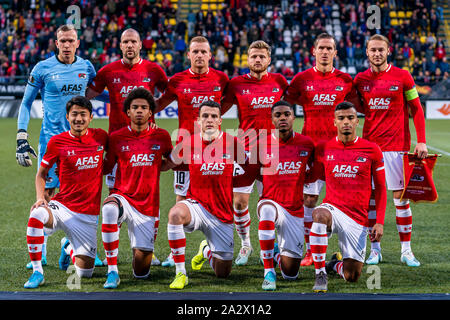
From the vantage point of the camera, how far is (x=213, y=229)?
18.6 feet

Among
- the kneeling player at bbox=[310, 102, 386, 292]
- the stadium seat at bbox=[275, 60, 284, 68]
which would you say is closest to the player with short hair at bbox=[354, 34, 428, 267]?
the kneeling player at bbox=[310, 102, 386, 292]

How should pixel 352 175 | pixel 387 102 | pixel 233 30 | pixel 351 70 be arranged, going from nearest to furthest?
pixel 352 175
pixel 387 102
pixel 351 70
pixel 233 30

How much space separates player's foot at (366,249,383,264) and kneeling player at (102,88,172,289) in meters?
2.26

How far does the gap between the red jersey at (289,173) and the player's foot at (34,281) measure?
2130 millimetres

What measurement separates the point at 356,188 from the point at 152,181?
1.87 m

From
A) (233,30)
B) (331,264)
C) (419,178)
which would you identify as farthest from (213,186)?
(233,30)

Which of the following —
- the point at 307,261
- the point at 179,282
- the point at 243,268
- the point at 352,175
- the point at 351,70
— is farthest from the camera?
the point at 351,70

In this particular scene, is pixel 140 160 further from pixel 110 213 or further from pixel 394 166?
pixel 394 166

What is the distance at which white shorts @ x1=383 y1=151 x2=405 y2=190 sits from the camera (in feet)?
21.2

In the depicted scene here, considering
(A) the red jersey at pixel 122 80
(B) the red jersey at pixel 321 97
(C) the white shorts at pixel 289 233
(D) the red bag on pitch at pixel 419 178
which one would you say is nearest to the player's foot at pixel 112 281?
(C) the white shorts at pixel 289 233

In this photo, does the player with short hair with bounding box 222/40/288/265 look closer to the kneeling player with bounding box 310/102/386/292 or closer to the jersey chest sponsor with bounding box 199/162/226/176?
the jersey chest sponsor with bounding box 199/162/226/176

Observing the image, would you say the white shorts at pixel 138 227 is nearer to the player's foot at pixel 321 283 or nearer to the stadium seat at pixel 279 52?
the player's foot at pixel 321 283

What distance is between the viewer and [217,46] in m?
25.5

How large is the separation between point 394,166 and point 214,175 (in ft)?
6.64
